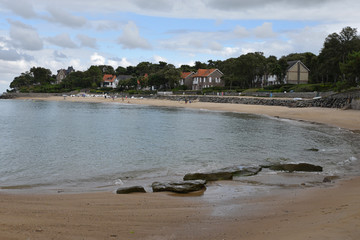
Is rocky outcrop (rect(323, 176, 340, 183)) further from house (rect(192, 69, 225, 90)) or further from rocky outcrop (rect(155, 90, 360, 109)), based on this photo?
house (rect(192, 69, 225, 90))

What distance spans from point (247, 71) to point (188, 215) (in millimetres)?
79818

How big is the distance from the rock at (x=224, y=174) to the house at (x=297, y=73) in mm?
74255

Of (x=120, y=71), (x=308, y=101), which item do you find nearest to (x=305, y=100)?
(x=308, y=101)

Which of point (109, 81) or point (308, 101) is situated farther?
point (109, 81)

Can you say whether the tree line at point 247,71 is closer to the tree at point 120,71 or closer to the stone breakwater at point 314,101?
the tree at point 120,71

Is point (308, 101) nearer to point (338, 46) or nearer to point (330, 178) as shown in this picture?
point (338, 46)

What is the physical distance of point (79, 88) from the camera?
132625 millimetres

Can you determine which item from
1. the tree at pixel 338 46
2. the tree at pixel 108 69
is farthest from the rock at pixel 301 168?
the tree at pixel 108 69

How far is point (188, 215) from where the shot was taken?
23.3 ft

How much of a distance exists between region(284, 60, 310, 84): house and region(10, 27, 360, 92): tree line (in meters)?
1.35

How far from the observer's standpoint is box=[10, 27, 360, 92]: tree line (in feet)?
205

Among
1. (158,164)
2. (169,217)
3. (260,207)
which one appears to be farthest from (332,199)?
(158,164)

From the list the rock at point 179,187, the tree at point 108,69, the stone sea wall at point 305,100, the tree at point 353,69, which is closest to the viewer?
Answer: the rock at point 179,187

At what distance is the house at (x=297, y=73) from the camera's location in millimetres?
81500
